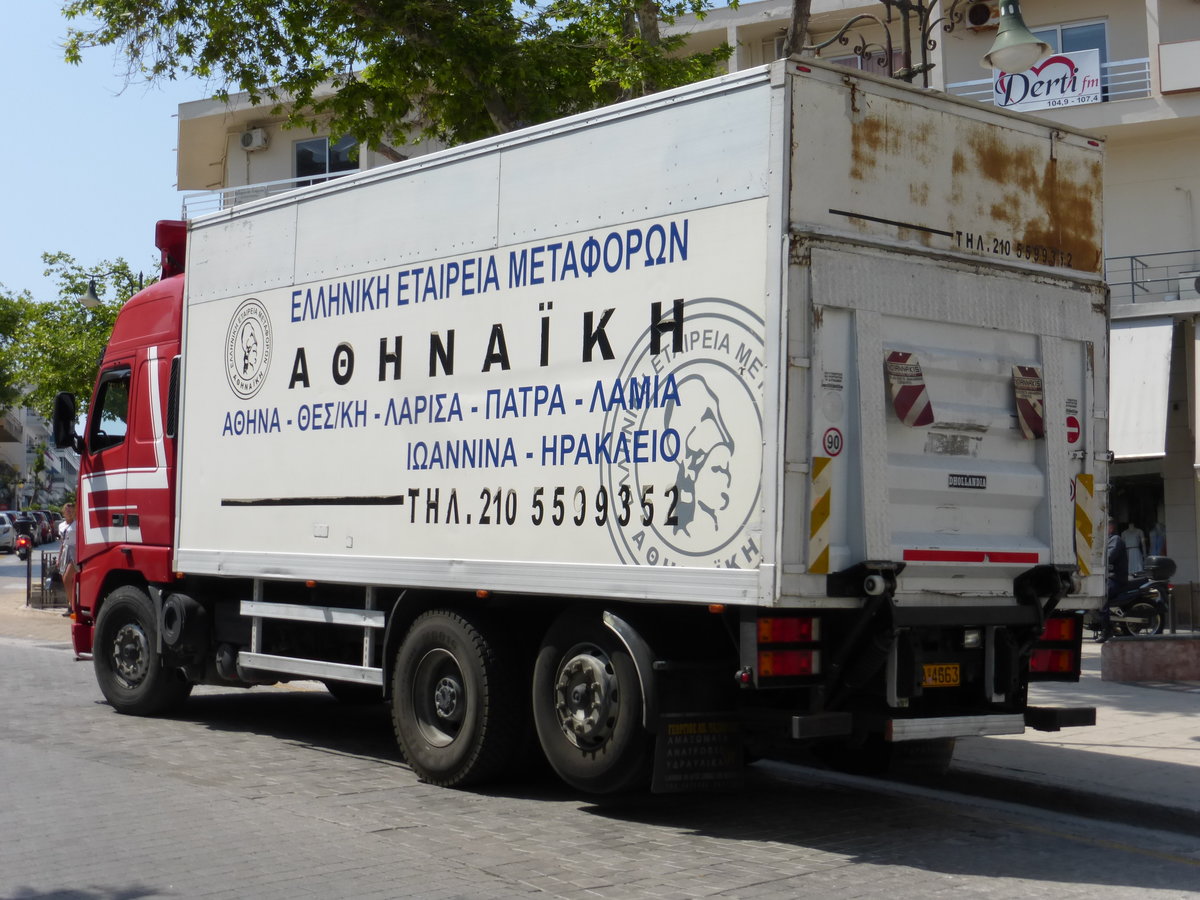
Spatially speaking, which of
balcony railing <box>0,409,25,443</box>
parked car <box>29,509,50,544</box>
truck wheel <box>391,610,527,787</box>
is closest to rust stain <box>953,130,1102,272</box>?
truck wheel <box>391,610,527,787</box>

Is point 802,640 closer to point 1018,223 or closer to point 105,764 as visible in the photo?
point 1018,223

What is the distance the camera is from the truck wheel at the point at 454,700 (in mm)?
8023

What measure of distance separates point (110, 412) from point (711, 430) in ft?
21.7

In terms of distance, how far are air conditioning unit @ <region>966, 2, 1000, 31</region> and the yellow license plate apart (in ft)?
60.9

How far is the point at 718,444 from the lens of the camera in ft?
22.4

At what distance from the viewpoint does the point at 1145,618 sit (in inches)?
668

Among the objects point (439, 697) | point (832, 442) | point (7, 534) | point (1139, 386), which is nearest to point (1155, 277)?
point (1139, 386)

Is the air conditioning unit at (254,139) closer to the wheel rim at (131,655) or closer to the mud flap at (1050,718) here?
the wheel rim at (131,655)

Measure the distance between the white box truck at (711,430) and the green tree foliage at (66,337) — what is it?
85.8 ft

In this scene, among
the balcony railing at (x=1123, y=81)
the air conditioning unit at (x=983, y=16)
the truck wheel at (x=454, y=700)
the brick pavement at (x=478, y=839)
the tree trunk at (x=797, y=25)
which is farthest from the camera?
the air conditioning unit at (x=983, y=16)

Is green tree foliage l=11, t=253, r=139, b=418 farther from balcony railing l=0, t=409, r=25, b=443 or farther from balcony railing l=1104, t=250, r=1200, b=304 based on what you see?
balcony railing l=0, t=409, r=25, b=443

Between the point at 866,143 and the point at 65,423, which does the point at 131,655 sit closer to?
the point at 65,423

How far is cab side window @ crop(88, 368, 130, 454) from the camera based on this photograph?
451 inches

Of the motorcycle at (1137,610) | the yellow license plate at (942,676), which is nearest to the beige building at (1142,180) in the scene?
the motorcycle at (1137,610)
